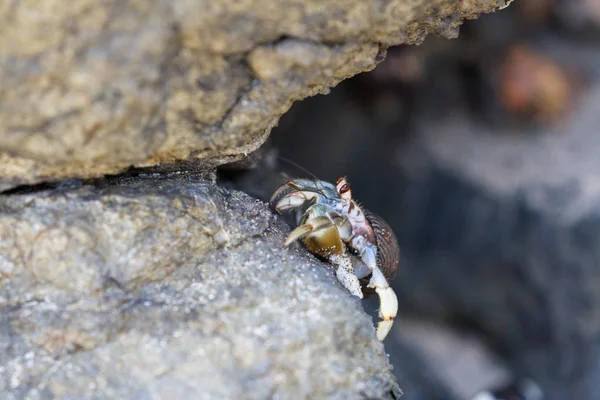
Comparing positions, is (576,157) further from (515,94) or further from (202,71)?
(202,71)

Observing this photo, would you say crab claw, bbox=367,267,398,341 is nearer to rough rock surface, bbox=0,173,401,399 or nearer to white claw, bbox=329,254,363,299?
white claw, bbox=329,254,363,299

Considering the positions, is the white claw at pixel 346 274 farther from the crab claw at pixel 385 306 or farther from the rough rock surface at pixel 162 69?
the rough rock surface at pixel 162 69

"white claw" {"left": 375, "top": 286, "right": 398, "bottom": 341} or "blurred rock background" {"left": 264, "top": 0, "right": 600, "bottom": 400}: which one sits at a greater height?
"white claw" {"left": 375, "top": 286, "right": 398, "bottom": 341}

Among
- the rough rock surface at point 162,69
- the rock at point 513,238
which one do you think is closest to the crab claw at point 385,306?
the rough rock surface at point 162,69

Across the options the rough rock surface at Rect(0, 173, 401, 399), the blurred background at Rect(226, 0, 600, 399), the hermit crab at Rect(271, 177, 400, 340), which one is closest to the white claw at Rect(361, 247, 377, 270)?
the hermit crab at Rect(271, 177, 400, 340)

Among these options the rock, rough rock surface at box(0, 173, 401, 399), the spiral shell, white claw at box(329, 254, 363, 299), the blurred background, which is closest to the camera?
rough rock surface at box(0, 173, 401, 399)

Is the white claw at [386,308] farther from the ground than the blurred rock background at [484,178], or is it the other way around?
the white claw at [386,308]

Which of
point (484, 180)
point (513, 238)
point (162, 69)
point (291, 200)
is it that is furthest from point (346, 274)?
point (484, 180)
